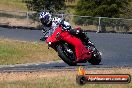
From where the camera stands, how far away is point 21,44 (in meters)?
31.0

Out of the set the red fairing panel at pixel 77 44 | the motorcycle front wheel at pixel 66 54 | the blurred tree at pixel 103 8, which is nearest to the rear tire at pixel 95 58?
the red fairing panel at pixel 77 44

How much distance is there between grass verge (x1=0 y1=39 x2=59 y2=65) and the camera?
25750 mm

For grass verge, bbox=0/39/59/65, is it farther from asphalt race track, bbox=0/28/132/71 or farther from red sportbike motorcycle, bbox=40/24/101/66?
red sportbike motorcycle, bbox=40/24/101/66

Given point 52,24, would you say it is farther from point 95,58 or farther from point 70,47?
point 95,58

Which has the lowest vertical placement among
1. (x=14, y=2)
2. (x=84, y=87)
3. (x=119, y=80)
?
(x=14, y=2)

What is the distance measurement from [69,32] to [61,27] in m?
0.59

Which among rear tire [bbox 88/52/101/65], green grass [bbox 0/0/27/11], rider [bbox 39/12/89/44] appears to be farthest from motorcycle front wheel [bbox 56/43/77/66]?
green grass [bbox 0/0/27/11]

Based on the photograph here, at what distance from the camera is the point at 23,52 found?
28.2 metres

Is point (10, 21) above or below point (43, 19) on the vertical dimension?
below

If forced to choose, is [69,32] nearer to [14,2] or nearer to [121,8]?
[121,8]

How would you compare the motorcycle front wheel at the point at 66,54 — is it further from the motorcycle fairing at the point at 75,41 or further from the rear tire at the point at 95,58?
the rear tire at the point at 95,58

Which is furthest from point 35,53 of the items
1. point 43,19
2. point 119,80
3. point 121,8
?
point 121,8

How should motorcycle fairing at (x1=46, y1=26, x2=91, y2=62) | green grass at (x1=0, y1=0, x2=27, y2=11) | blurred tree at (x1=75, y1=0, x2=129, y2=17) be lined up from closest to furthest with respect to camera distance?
motorcycle fairing at (x1=46, y1=26, x2=91, y2=62) → blurred tree at (x1=75, y1=0, x2=129, y2=17) → green grass at (x1=0, y1=0, x2=27, y2=11)

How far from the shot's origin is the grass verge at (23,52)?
25750 millimetres
